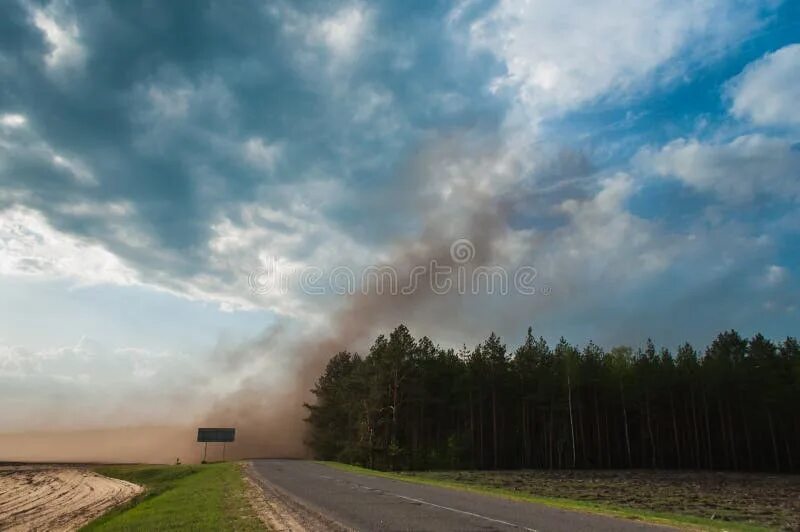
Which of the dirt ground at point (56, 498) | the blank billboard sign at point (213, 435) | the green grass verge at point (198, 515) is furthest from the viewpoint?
the blank billboard sign at point (213, 435)

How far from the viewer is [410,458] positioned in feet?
237

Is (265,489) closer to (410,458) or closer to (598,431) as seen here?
Result: (410,458)

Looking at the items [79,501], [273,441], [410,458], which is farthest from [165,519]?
[273,441]

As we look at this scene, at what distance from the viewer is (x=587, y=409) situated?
278 ft

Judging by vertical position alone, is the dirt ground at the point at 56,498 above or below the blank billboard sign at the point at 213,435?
below

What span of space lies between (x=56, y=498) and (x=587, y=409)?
71.0 meters

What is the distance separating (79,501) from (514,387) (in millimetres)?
59052

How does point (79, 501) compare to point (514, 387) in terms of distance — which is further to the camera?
point (514, 387)

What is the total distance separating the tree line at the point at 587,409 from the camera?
77.6 metres

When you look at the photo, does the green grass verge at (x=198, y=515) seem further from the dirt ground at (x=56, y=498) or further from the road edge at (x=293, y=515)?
the dirt ground at (x=56, y=498)

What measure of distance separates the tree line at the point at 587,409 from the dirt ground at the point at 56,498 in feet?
106

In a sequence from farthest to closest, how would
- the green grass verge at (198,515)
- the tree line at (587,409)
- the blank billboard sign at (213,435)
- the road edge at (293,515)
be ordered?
the blank billboard sign at (213,435) → the tree line at (587,409) → the green grass verge at (198,515) → the road edge at (293,515)

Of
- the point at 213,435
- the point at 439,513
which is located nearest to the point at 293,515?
the point at 439,513

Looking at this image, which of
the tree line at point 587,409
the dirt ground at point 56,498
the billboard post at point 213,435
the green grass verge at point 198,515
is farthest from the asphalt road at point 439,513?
the billboard post at point 213,435
